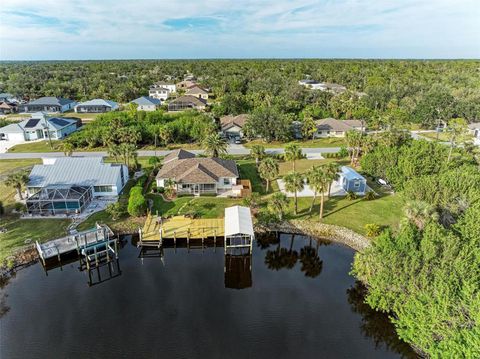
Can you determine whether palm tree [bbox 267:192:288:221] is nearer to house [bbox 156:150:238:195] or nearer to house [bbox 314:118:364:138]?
house [bbox 156:150:238:195]

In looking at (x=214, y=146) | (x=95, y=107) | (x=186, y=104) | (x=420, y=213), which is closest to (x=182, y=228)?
(x=214, y=146)

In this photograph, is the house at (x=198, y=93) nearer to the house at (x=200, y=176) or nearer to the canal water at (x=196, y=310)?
the house at (x=200, y=176)

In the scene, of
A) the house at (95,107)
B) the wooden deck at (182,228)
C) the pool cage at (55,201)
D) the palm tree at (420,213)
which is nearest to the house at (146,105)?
the house at (95,107)

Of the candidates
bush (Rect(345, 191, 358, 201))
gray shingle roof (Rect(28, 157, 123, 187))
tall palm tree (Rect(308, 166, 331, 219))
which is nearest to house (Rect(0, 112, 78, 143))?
gray shingle roof (Rect(28, 157, 123, 187))

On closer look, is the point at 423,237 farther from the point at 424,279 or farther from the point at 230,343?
the point at 230,343

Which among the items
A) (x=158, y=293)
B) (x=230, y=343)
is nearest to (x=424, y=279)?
(x=230, y=343)

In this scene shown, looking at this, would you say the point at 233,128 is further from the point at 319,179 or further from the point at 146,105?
the point at 146,105
